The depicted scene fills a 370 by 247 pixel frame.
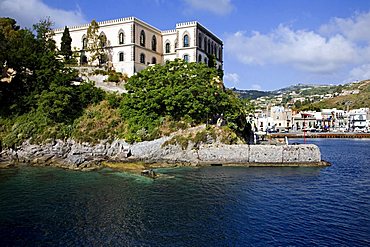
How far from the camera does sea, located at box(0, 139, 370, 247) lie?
13.9 m

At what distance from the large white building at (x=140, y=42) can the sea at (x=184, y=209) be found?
22.5 m

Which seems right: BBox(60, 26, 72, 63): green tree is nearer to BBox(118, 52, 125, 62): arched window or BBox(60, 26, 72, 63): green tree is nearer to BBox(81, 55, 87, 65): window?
BBox(81, 55, 87, 65): window

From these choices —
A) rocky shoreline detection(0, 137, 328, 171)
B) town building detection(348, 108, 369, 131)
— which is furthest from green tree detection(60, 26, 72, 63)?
town building detection(348, 108, 369, 131)

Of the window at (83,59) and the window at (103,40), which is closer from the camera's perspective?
the window at (103,40)

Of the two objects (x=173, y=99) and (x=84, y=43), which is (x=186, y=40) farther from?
(x=84, y=43)

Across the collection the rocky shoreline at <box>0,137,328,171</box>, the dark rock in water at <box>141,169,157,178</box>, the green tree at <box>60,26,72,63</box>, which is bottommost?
the dark rock in water at <box>141,169,157,178</box>

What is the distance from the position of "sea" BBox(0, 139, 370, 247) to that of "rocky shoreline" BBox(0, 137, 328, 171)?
13.7 ft

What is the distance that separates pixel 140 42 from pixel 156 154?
20576 millimetres

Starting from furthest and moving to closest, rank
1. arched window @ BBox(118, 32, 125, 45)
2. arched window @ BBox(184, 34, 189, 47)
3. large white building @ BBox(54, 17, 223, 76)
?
arched window @ BBox(184, 34, 189, 47) → arched window @ BBox(118, 32, 125, 45) → large white building @ BBox(54, 17, 223, 76)

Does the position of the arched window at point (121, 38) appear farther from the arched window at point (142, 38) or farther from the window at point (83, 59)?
the window at point (83, 59)

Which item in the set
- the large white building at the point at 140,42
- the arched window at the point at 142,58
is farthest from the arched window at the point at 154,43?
the arched window at the point at 142,58

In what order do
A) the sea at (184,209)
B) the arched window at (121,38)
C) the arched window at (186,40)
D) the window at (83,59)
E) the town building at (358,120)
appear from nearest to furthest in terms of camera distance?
the sea at (184,209) < the arched window at (121,38) < the arched window at (186,40) < the window at (83,59) < the town building at (358,120)

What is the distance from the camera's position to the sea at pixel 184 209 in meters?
13.9

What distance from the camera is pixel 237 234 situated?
14344 mm
